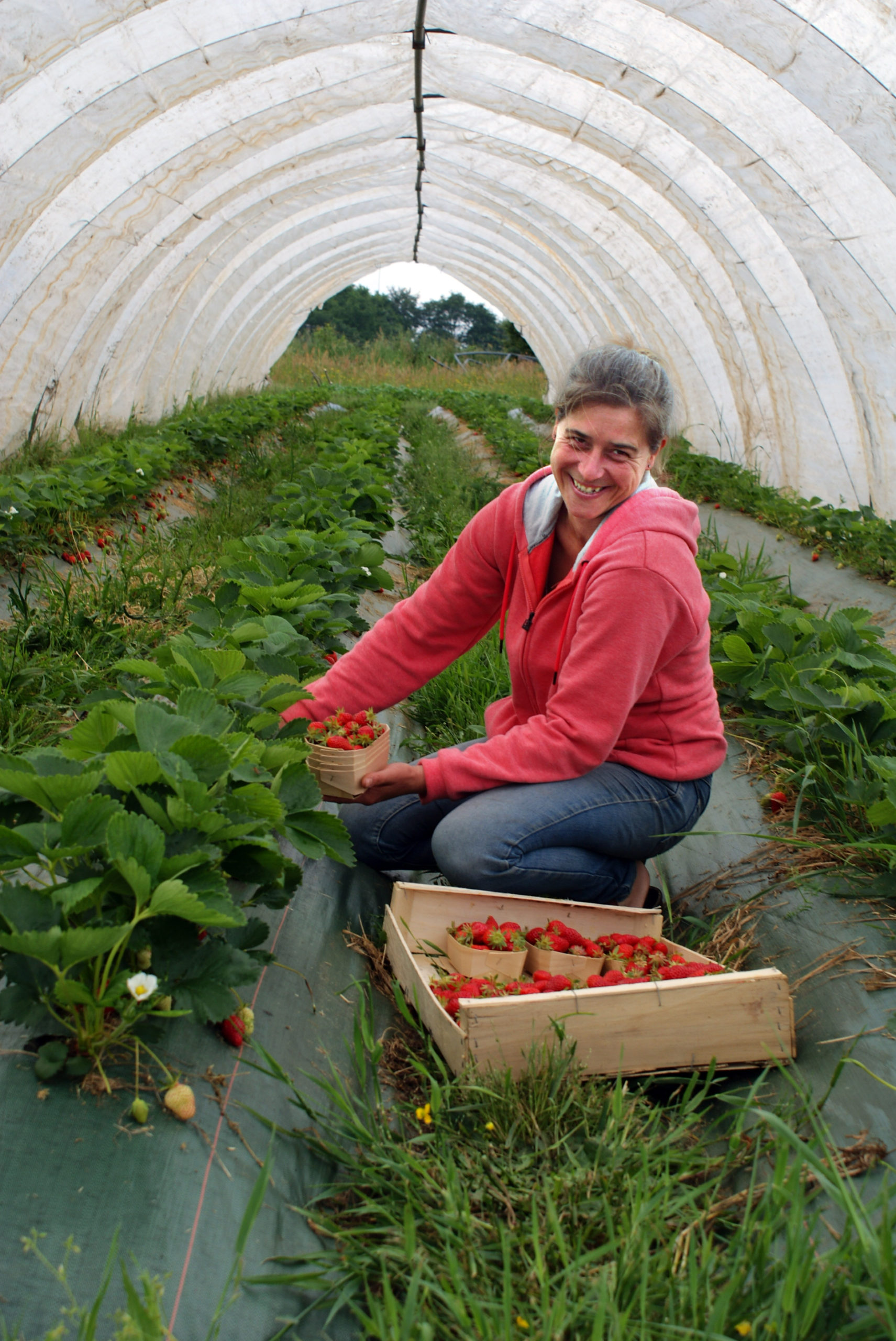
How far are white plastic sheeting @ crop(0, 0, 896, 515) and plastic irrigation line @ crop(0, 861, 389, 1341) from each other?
520 centimetres

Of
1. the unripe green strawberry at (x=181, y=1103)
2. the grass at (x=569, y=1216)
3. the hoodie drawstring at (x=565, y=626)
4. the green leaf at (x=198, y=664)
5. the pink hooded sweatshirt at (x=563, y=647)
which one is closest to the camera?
the grass at (x=569, y=1216)

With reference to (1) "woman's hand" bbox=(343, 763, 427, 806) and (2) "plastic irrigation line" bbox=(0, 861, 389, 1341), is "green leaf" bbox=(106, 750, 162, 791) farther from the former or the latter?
(1) "woman's hand" bbox=(343, 763, 427, 806)

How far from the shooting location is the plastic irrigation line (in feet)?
3.93

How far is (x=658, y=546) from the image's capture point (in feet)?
7.06

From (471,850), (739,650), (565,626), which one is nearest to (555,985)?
(471,850)

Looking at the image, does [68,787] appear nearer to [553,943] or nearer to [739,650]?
[553,943]

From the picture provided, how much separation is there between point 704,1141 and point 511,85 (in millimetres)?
7489

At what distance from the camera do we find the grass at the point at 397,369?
906 inches

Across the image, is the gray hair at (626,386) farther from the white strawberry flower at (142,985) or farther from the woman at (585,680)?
the white strawberry flower at (142,985)

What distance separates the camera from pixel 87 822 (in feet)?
4.59

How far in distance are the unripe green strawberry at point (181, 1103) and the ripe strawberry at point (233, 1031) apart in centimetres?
19

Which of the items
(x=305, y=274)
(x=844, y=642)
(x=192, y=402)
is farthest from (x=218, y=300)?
(x=844, y=642)

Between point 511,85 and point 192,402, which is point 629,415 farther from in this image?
point 192,402

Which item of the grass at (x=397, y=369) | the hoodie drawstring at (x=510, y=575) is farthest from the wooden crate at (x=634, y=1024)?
the grass at (x=397, y=369)
